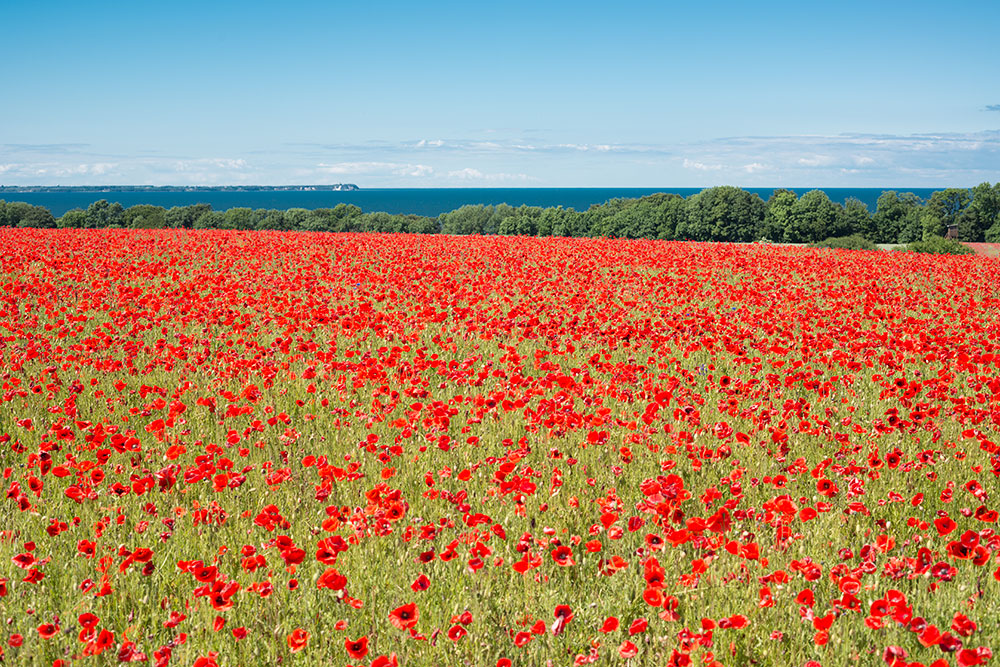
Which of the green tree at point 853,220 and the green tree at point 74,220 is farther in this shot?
the green tree at point 853,220

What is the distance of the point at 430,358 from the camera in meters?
8.86

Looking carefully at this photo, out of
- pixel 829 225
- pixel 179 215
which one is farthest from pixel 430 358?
pixel 829 225

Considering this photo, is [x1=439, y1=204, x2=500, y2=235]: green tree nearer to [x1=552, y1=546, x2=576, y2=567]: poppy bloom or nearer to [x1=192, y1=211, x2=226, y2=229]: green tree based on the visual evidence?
[x1=192, y1=211, x2=226, y2=229]: green tree


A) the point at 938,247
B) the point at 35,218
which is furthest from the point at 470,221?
the point at 938,247

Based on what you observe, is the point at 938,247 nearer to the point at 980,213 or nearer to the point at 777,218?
the point at 777,218

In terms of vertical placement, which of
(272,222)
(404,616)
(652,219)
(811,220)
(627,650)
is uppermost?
(652,219)

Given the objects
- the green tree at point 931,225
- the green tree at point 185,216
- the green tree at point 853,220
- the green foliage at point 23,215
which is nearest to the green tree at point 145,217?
the green tree at point 185,216

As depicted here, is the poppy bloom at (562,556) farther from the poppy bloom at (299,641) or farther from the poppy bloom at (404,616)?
the poppy bloom at (299,641)

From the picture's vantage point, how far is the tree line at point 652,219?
155 ft

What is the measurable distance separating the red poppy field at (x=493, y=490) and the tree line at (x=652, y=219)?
1591 inches

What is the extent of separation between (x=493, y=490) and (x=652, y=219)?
60.3m

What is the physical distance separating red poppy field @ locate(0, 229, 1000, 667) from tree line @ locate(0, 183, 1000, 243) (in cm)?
4042

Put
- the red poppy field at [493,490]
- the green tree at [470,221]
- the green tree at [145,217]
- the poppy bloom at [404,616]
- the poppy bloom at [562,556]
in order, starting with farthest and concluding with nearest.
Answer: the green tree at [470,221] → the green tree at [145,217] → the poppy bloom at [562,556] → the red poppy field at [493,490] → the poppy bloom at [404,616]

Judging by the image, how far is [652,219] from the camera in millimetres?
62594
